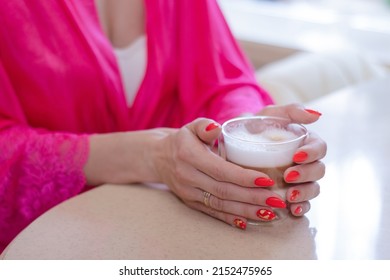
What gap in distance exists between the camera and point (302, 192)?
86 cm

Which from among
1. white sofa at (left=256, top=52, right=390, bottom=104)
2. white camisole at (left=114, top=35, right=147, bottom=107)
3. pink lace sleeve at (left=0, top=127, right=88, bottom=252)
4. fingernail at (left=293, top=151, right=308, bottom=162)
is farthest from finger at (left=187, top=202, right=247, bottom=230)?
white sofa at (left=256, top=52, right=390, bottom=104)

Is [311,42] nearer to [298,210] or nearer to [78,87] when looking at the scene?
[78,87]

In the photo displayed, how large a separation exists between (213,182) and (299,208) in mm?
128

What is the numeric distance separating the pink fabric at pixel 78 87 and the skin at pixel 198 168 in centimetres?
6

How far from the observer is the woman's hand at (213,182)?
0.85m

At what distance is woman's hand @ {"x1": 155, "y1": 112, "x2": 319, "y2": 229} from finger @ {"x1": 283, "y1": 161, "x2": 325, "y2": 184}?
2cm

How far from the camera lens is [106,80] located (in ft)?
3.92

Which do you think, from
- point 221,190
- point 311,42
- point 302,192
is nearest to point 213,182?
point 221,190

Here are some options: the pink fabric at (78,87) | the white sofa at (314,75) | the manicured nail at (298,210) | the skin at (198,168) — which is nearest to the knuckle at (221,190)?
the skin at (198,168)

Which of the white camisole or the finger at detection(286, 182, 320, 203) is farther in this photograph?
the white camisole

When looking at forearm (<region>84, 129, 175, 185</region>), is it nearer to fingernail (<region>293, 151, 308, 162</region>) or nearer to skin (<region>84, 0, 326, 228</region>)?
skin (<region>84, 0, 326, 228</region>)

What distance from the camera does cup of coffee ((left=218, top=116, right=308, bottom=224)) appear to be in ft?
2.74
